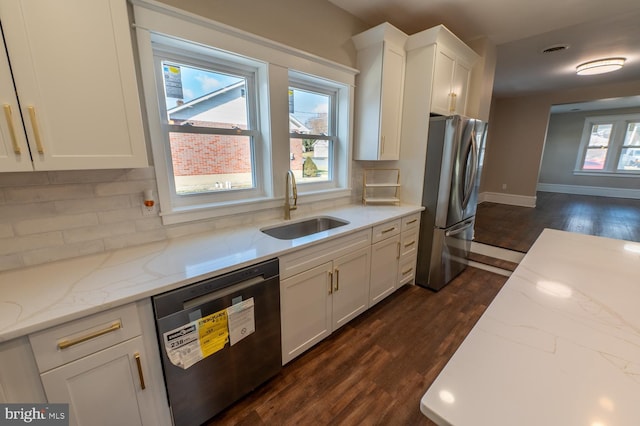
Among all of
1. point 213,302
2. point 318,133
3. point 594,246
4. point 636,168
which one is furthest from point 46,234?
point 636,168

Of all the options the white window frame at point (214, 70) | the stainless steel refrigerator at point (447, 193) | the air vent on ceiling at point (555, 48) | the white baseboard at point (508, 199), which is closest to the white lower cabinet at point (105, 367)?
the white window frame at point (214, 70)

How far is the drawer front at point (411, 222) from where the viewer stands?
2.50 metres

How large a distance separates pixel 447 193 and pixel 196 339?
2359 millimetres

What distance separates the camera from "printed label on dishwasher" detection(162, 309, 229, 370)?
1160mm

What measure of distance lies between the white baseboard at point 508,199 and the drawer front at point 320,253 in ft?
18.6

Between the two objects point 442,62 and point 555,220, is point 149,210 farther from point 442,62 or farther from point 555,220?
point 555,220

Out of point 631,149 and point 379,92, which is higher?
point 379,92

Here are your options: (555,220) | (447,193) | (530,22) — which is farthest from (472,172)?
(555,220)

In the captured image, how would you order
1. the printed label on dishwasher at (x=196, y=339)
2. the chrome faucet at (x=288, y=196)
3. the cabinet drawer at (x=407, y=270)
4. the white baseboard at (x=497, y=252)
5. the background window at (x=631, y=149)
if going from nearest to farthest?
the printed label on dishwasher at (x=196, y=339)
the chrome faucet at (x=288, y=196)
the cabinet drawer at (x=407, y=270)
the white baseboard at (x=497, y=252)
the background window at (x=631, y=149)

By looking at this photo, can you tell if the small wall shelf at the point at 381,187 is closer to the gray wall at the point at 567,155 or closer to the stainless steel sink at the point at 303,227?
the stainless steel sink at the point at 303,227

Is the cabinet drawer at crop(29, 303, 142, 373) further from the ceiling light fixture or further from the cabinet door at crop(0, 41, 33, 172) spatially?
the ceiling light fixture

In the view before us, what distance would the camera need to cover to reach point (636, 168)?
6.89 metres

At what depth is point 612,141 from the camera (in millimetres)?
7012

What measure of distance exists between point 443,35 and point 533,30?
1.20 meters
